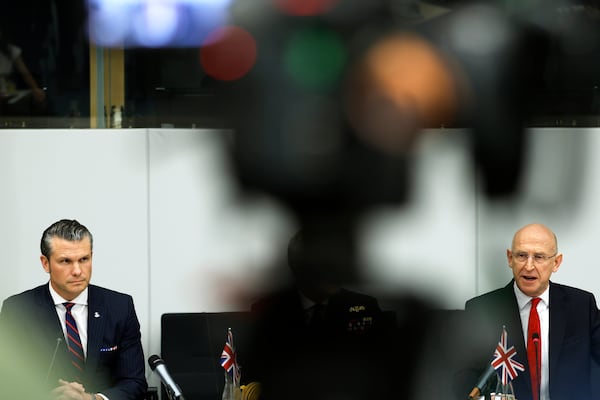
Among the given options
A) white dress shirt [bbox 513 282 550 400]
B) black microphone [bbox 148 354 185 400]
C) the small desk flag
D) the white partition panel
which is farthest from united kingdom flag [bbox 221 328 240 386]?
the white partition panel

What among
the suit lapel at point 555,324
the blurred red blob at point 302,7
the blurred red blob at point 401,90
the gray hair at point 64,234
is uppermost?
the blurred red blob at point 302,7

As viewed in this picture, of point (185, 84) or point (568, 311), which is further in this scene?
point (185, 84)

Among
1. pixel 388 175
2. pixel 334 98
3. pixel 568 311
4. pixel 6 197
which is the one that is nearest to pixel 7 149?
pixel 6 197

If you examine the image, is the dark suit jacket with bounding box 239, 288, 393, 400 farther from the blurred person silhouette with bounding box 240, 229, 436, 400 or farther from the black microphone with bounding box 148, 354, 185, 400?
the black microphone with bounding box 148, 354, 185, 400

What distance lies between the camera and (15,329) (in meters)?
1.40

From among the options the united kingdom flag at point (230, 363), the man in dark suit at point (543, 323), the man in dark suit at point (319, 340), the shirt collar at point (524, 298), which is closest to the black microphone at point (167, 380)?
the united kingdom flag at point (230, 363)

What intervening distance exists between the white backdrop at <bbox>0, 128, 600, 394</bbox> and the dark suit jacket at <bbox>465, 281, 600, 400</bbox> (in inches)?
20.1

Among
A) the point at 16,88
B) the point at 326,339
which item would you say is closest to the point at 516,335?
the point at 326,339

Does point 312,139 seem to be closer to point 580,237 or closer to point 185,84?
point 185,84

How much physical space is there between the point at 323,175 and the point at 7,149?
0.73m

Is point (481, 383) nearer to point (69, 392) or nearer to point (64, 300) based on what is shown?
point (69, 392)

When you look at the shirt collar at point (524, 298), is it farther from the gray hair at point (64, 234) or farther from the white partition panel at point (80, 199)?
the white partition panel at point (80, 199)

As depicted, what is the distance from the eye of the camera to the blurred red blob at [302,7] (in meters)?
1.93

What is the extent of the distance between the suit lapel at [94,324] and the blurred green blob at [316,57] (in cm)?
68
